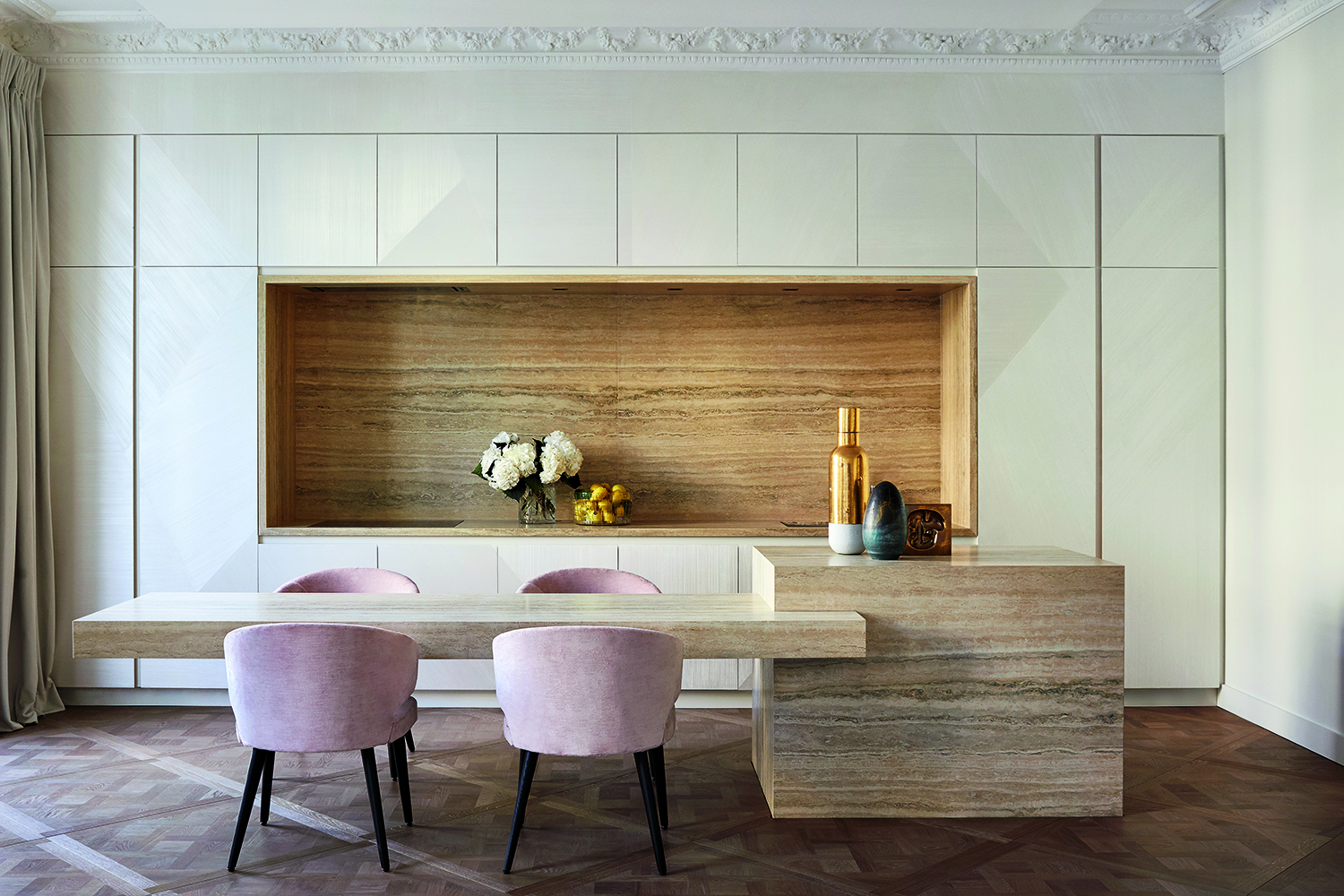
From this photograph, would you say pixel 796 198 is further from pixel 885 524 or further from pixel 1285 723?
pixel 1285 723

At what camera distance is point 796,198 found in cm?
429

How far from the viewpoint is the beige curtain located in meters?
3.98

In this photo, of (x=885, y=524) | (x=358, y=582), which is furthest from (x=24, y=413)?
(x=885, y=524)

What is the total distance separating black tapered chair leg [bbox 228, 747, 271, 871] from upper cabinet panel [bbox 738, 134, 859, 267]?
2.77m

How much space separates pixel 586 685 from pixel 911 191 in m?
2.85

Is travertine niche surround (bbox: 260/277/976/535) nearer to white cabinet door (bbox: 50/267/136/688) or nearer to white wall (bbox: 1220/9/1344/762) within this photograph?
white cabinet door (bbox: 50/267/136/688)

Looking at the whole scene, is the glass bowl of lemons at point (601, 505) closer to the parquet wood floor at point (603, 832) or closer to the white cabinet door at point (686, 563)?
the white cabinet door at point (686, 563)

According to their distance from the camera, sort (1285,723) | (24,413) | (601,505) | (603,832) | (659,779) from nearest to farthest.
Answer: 1. (603,832)
2. (659,779)
3. (1285,723)
4. (24,413)
5. (601,505)

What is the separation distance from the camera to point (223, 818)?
2994 mm

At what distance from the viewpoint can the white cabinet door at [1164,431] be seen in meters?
4.30

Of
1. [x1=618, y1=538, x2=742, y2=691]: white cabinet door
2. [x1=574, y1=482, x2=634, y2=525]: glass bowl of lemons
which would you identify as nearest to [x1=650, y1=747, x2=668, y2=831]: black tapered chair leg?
[x1=618, y1=538, x2=742, y2=691]: white cabinet door

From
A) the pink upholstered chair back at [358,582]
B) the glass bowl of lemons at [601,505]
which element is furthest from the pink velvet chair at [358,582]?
the glass bowl of lemons at [601,505]

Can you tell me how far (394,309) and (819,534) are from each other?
2426 millimetres

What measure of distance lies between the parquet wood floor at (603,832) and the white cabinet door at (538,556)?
78cm
